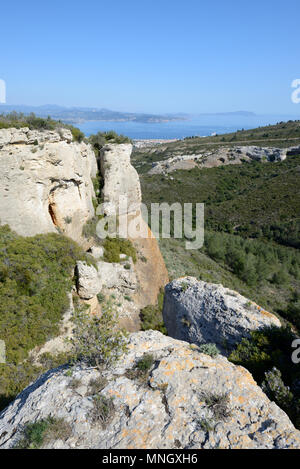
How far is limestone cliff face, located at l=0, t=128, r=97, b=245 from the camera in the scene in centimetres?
957

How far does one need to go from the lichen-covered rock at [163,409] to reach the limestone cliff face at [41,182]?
670cm

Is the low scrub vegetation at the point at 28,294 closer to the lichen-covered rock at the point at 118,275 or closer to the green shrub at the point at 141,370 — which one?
the lichen-covered rock at the point at 118,275

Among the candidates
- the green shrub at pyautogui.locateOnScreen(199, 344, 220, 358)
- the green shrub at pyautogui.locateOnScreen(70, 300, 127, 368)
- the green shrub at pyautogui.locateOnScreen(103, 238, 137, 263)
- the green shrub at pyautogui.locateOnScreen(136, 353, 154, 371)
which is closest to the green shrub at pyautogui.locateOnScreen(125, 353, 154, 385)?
the green shrub at pyautogui.locateOnScreen(136, 353, 154, 371)

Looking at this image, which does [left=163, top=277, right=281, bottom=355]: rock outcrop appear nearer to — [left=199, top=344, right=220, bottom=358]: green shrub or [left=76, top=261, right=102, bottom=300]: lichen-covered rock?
[left=199, top=344, right=220, bottom=358]: green shrub

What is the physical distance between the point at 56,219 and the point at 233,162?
159 ft

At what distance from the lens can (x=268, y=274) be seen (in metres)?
22.8

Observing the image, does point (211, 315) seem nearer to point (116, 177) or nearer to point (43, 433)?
point (43, 433)

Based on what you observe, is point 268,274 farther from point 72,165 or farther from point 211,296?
point 72,165

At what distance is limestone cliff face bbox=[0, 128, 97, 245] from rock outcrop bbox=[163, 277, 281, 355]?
5.86 meters

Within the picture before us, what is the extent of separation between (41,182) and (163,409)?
920 centimetres

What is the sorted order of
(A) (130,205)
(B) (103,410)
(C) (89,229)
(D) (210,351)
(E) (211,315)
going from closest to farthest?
(B) (103,410) → (D) (210,351) → (E) (211,315) → (C) (89,229) → (A) (130,205)

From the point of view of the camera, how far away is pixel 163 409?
13.3 ft

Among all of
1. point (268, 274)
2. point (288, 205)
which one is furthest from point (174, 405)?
point (288, 205)

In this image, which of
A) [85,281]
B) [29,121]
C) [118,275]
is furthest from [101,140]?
[85,281]
